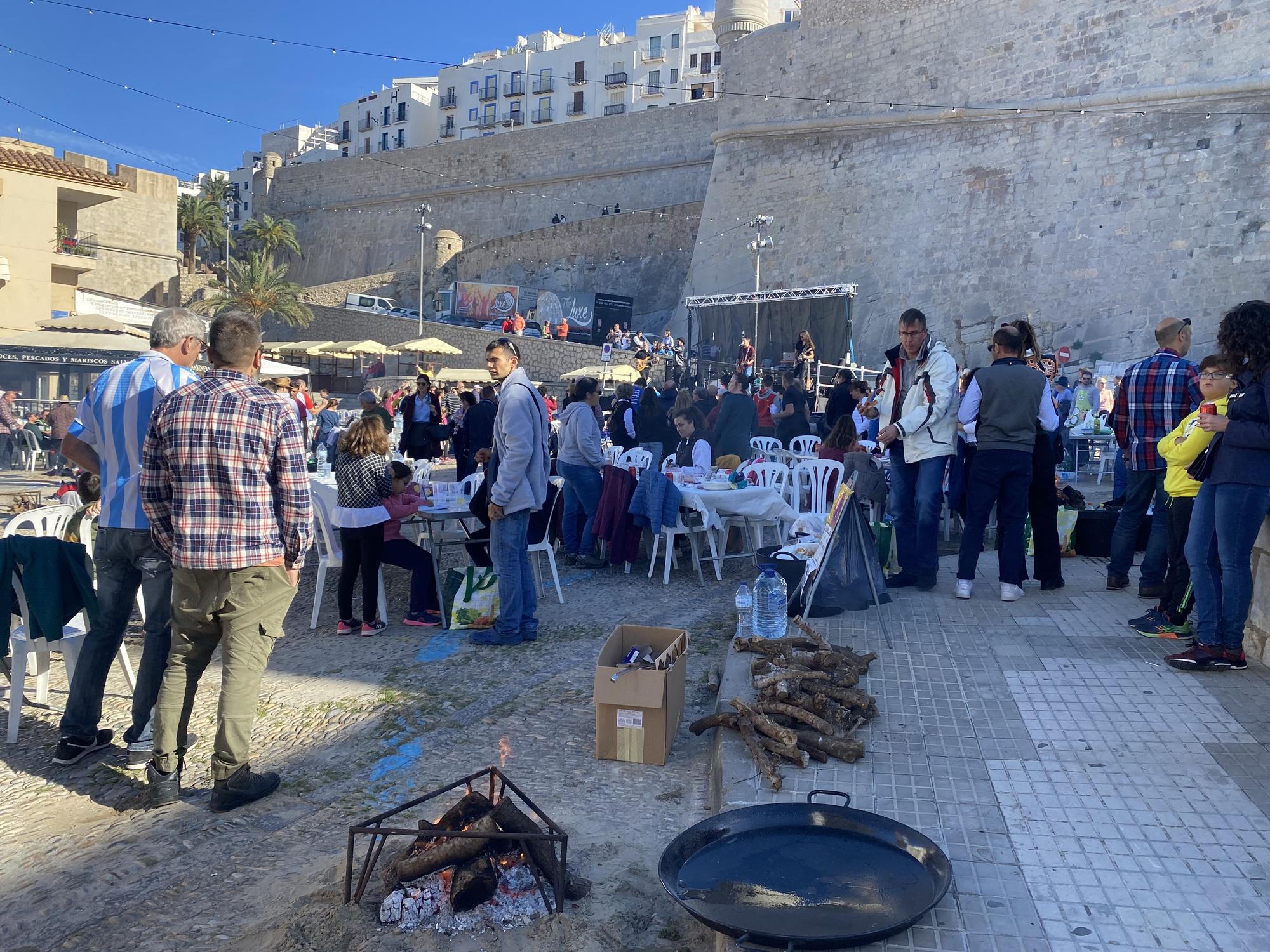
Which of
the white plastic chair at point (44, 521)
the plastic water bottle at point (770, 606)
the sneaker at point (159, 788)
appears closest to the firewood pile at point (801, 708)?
the plastic water bottle at point (770, 606)

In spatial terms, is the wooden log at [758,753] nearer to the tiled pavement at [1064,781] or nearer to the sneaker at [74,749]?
the tiled pavement at [1064,781]

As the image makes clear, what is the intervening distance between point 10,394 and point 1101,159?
2214 cm

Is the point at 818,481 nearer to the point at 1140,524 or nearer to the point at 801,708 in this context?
the point at 1140,524

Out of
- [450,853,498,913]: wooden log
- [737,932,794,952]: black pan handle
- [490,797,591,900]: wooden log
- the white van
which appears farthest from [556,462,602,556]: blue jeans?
the white van

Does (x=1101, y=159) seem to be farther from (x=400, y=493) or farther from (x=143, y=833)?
Result: (x=143, y=833)

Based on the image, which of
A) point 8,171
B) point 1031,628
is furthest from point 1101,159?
point 8,171

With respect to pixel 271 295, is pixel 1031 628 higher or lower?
lower

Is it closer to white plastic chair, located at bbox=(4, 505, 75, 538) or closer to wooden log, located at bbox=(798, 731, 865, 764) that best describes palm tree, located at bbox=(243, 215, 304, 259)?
white plastic chair, located at bbox=(4, 505, 75, 538)

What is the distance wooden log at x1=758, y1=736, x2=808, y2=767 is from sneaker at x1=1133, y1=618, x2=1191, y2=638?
2.26 m

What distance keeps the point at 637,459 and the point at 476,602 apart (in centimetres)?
331

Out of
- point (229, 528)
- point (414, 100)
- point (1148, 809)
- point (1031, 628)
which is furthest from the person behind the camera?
point (414, 100)

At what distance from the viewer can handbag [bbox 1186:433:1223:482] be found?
363cm

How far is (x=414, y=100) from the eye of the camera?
190 ft

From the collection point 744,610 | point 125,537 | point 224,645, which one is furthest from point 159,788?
point 744,610
